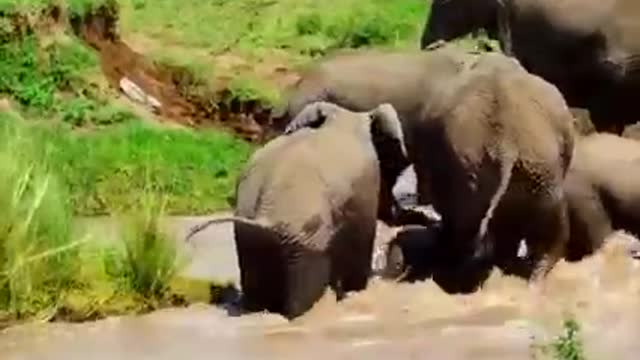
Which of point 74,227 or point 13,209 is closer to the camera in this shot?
point 13,209

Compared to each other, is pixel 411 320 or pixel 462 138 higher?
pixel 462 138

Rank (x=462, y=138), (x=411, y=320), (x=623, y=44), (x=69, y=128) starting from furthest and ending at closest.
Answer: (x=69, y=128)
(x=623, y=44)
(x=462, y=138)
(x=411, y=320)

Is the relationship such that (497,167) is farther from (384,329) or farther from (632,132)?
(632,132)

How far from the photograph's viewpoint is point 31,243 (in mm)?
10289

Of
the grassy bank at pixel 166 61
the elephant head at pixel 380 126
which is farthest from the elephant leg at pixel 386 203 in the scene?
the grassy bank at pixel 166 61

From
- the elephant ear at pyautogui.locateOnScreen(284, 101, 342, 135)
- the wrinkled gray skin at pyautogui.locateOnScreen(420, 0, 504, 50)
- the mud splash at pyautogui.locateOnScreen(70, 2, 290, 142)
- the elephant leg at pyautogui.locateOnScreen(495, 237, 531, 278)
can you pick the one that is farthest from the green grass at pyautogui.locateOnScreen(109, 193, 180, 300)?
the mud splash at pyautogui.locateOnScreen(70, 2, 290, 142)

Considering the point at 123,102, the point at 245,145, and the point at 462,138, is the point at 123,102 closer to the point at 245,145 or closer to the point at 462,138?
the point at 245,145

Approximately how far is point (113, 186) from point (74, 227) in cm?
257

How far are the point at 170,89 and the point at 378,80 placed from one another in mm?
4154

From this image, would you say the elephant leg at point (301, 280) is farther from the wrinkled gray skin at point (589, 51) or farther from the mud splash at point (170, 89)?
the mud splash at point (170, 89)

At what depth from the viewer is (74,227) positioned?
11.2 meters

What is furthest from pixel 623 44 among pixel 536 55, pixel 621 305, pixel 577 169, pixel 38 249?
pixel 38 249

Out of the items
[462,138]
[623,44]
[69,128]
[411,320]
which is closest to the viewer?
[411,320]

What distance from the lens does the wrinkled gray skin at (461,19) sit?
14758 millimetres
